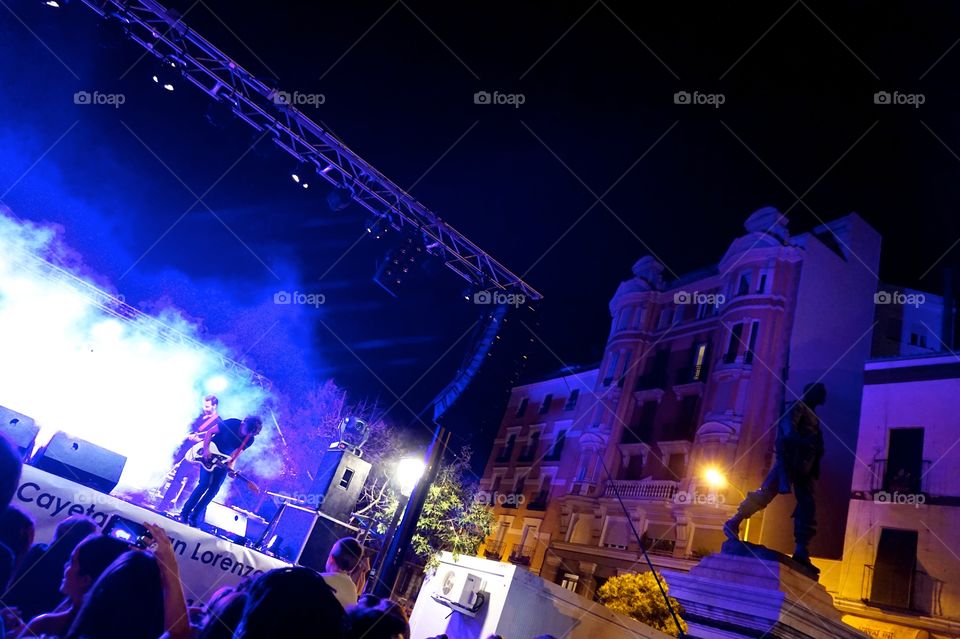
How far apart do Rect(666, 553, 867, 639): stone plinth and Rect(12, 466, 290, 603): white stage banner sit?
3967mm

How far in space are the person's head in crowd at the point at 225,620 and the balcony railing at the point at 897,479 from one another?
18770 mm

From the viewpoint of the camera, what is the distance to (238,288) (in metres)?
16.2

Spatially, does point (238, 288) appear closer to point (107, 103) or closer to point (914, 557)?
point (107, 103)

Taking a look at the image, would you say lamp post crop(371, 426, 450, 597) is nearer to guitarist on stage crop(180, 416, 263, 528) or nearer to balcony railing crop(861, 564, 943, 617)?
guitarist on stage crop(180, 416, 263, 528)

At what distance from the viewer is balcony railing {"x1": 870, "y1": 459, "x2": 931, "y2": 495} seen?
1556 cm

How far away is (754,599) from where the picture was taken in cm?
396

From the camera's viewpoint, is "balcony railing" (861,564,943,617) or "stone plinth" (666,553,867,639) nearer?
"stone plinth" (666,553,867,639)

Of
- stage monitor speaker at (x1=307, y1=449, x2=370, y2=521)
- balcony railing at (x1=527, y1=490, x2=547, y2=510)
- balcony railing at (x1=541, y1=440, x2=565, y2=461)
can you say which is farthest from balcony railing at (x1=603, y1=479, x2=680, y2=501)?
stage monitor speaker at (x1=307, y1=449, x2=370, y2=521)

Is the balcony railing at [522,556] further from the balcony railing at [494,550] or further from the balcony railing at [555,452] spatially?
the balcony railing at [555,452]

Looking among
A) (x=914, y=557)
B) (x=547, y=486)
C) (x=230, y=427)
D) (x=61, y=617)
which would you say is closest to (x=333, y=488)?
(x=230, y=427)

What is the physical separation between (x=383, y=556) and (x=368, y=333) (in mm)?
12056

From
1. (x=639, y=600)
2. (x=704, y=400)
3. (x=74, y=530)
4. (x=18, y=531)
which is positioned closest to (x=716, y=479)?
(x=704, y=400)

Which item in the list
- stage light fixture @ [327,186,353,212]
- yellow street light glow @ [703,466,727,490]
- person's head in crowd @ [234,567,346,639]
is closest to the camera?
person's head in crowd @ [234,567,346,639]

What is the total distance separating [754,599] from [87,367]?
1526cm
